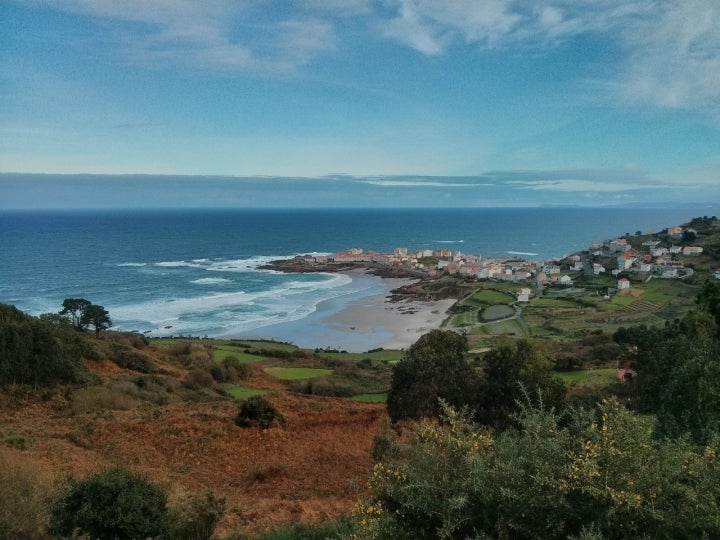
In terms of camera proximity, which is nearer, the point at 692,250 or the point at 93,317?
the point at 93,317

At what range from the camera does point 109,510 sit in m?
6.48

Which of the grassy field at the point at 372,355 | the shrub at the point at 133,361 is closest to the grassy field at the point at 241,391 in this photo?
the shrub at the point at 133,361

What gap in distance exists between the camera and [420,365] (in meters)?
13.5

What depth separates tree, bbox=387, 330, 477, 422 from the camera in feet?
42.5

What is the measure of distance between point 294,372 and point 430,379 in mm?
15605

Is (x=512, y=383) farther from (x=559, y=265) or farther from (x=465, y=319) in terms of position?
(x=559, y=265)

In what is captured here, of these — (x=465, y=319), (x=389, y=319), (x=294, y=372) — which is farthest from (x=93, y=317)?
(x=465, y=319)

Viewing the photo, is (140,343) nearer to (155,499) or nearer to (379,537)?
(155,499)

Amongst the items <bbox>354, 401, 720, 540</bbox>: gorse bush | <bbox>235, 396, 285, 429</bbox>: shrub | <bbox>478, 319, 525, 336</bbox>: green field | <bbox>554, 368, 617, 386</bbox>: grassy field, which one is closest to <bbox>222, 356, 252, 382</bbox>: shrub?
<bbox>235, 396, 285, 429</bbox>: shrub

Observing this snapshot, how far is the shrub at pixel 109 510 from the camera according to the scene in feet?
21.0

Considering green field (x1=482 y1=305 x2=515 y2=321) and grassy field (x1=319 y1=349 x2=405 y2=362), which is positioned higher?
grassy field (x1=319 y1=349 x2=405 y2=362)

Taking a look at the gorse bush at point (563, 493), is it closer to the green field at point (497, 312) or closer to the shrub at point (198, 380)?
the shrub at point (198, 380)

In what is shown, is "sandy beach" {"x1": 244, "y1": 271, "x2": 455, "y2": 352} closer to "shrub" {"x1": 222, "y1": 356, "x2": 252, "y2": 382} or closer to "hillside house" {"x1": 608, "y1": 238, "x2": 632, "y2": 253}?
"shrub" {"x1": 222, "y1": 356, "x2": 252, "y2": 382}

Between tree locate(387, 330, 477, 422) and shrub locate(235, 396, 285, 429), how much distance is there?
10.5 feet
